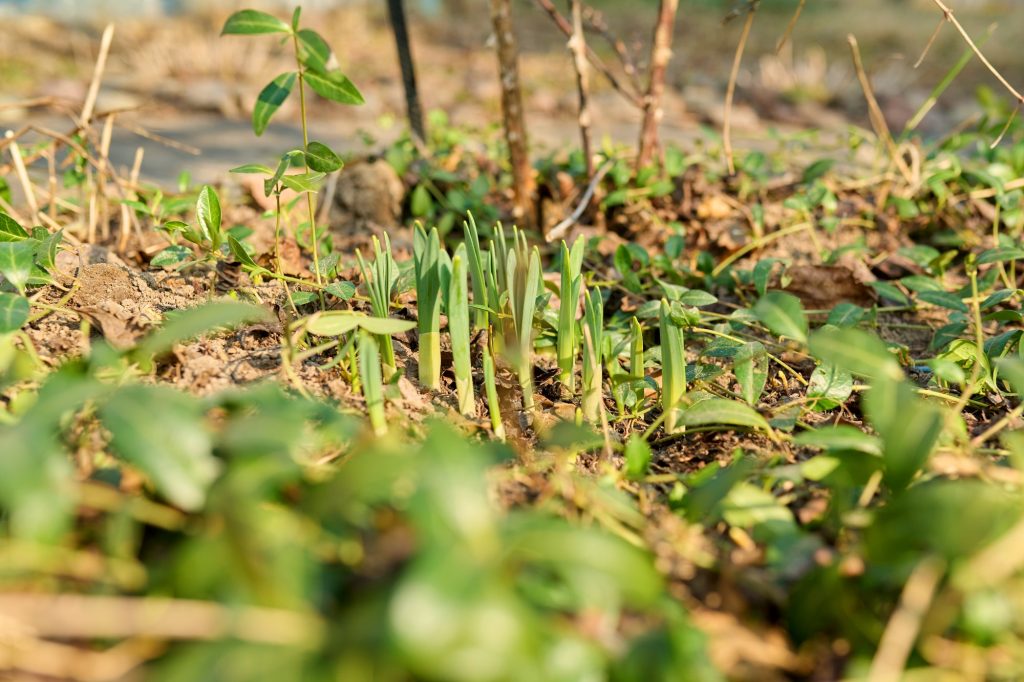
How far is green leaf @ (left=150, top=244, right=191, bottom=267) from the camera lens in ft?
5.20

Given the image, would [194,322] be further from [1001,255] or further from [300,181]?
[1001,255]

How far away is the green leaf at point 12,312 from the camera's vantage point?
41.2 inches

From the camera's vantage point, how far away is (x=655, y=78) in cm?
240

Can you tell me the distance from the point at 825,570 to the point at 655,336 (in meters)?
1.03

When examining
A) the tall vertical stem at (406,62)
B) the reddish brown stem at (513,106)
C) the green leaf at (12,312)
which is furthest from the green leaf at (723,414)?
the tall vertical stem at (406,62)

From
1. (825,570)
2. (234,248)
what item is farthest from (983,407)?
(234,248)

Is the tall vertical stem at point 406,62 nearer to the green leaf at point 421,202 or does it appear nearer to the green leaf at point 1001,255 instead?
the green leaf at point 421,202

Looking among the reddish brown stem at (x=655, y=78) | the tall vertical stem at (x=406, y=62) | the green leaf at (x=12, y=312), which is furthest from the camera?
the tall vertical stem at (x=406, y=62)

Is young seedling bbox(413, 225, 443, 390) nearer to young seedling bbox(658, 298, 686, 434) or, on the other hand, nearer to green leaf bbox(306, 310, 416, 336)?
green leaf bbox(306, 310, 416, 336)

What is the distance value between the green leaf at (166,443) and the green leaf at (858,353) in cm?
76

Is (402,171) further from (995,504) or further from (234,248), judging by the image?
(995,504)

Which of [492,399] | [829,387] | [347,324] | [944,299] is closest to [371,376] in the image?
[347,324]

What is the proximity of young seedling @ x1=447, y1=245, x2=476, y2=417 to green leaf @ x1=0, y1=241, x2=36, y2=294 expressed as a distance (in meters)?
Result: 0.68

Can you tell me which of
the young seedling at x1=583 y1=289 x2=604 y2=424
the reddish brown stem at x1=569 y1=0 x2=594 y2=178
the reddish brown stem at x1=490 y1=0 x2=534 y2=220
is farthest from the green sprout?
the reddish brown stem at x1=569 y1=0 x2=594 y2=178
